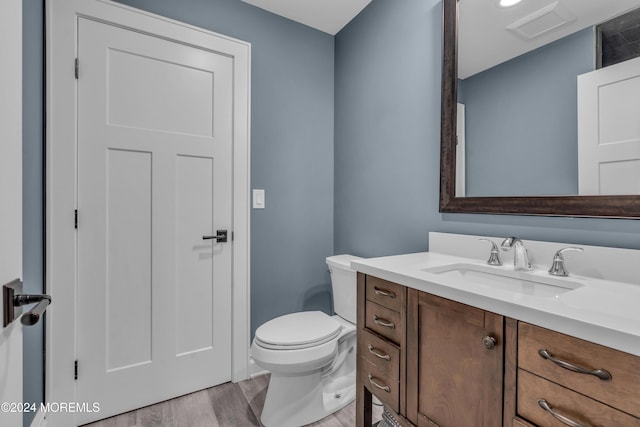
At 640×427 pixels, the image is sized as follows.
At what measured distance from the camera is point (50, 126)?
142 centimetres

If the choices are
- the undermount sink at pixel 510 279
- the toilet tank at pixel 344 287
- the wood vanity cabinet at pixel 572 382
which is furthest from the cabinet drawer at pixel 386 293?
the toilet tank at pixel 344 287

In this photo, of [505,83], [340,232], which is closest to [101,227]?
[340,232]

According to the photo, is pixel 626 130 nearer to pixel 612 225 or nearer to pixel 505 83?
pixel 612 225

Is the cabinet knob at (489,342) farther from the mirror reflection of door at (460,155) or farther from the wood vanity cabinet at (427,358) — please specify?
the mirror reflection of door at (460,155)

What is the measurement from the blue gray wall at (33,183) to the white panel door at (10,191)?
765 millimetres

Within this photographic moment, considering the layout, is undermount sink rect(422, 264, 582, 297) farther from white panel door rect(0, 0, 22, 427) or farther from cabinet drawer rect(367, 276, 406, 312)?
white panel door rect(0, 0, 22, 427)

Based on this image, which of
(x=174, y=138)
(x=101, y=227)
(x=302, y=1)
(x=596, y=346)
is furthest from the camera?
(x=302, y=1)

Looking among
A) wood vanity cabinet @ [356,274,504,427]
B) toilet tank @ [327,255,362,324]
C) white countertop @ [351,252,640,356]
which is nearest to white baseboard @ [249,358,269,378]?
toilet tank @ [327,255,362,324]

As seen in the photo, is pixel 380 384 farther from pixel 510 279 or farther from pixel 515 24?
pixel 515 24

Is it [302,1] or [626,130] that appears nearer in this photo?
[626,130]

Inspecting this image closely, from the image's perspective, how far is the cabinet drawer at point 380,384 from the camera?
1.13m

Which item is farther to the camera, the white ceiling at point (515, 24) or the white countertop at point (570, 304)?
the white ceiling at point (515, 24)

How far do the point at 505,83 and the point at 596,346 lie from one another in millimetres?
1099

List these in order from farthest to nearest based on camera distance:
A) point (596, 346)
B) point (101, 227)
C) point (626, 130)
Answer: point (101, 227) → point (626, 130) → point (596, 346)
